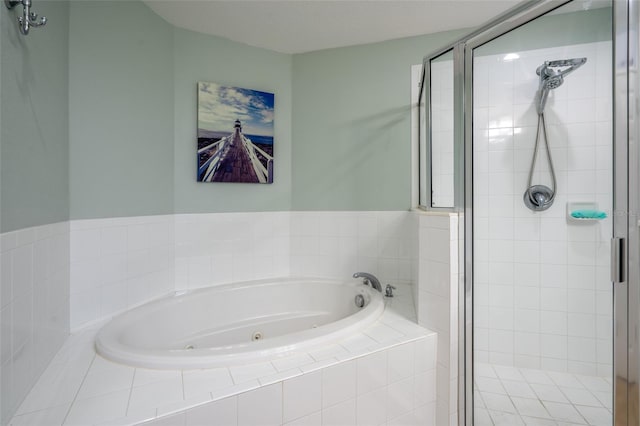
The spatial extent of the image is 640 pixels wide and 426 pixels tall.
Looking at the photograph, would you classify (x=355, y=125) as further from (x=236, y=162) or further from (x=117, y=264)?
(x=117, y=264)

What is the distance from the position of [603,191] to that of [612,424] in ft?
2.70

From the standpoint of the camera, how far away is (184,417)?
0.93 m

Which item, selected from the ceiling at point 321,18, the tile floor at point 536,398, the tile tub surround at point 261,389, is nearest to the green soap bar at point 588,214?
the tile floor at point 536,398

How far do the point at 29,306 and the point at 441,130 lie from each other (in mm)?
1986

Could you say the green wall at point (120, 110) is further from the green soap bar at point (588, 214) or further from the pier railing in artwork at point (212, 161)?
the green soap bar at point (588, 214)

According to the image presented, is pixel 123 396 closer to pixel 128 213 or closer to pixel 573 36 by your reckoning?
pixel 128 213

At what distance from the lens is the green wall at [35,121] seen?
0.93m

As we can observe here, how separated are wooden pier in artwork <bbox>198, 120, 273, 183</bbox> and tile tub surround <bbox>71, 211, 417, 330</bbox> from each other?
0.95 feet

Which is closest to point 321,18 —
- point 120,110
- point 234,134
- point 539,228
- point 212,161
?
point 234,134

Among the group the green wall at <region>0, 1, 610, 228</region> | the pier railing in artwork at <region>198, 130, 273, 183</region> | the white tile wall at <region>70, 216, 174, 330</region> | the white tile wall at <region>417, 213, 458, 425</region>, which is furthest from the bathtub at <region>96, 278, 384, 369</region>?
the pier railing in artwork at <region>198, 130, 273, 183</region>

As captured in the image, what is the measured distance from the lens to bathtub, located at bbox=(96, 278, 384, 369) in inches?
46.9

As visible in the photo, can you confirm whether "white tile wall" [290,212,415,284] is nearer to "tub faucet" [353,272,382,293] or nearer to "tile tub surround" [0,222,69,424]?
"tub faucet" [353,272,382,293]

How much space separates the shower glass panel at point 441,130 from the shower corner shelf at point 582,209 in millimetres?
470

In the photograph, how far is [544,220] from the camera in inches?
54.5
